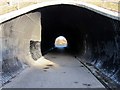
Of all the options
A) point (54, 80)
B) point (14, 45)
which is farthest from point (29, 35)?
point (54, 80)

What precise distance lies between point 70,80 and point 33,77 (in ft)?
4.65

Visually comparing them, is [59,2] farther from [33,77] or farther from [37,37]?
[37,37]

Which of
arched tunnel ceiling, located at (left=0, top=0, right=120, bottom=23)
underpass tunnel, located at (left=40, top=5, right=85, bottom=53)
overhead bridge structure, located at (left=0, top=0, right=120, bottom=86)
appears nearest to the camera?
arched tunnel ceiling, located at (left=0, top=0, right=120, bottom=23)

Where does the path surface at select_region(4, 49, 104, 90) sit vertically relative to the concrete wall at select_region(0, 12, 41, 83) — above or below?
below

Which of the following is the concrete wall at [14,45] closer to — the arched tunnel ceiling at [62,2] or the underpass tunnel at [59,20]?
the arched tunnel ceiling at [62,2]

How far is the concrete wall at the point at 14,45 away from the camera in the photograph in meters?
9.79

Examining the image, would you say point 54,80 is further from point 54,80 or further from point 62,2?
point 62,2

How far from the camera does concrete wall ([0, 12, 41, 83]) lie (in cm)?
979

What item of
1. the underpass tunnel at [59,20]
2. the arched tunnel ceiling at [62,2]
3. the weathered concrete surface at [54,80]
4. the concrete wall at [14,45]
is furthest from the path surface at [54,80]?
the underpass tunnel at [59,20]

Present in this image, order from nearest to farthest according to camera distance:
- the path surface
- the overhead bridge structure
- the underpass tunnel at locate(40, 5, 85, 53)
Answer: the path surface, the overhead bridge structure, the underpass tunnel at locate(40, 5, 85, 53)

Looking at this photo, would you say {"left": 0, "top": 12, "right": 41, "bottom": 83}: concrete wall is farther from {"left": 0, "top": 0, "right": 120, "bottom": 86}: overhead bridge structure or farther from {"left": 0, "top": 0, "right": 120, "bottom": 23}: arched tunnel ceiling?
{"left": 0, "top": 0, "right": 120, "bottom": 23}: arched tunnel ceiling

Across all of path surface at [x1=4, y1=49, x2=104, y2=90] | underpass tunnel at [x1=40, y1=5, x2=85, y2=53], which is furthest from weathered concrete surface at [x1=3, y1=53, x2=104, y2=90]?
underpass tunnel at [x1=40, y1=5, x2=85, y2=53]

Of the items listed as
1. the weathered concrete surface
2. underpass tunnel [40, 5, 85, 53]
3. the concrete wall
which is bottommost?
the weathered concrete surface

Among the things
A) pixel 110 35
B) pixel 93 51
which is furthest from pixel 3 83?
pixel 93 51
